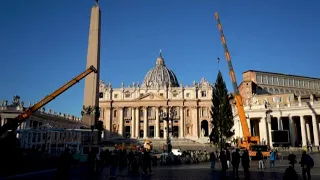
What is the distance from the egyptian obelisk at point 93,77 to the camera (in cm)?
2267

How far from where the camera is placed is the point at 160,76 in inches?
3570

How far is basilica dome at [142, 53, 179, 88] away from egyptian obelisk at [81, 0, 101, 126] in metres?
62.2

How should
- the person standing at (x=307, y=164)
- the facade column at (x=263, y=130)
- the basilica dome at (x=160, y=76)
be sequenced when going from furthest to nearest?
the basilica dome at (x=160, y=76) → the facade column at (x=263, y=130) → the person standing at (x=307, y=164)

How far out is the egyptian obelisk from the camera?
22.7 meters

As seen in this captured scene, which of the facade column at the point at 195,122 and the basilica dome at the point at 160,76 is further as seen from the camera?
the basilica dome at the point at 160,76

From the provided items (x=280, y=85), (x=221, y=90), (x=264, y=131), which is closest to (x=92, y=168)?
(x=221, y=90)

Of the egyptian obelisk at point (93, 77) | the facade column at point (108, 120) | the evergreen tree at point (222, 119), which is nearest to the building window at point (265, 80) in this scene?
the evergreen tree at point (222, 119)

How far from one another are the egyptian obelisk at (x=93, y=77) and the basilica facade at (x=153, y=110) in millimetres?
48071

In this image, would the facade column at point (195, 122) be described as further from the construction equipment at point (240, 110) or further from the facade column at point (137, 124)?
the construction equipment at point (240, 110)

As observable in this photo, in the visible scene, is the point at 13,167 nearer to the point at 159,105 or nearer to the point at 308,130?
the point at 308,130

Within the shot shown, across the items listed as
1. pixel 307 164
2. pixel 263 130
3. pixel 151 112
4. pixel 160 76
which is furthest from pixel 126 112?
pixel 307 164

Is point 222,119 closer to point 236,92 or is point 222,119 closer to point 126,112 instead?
point 236,92

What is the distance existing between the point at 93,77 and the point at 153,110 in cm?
5111

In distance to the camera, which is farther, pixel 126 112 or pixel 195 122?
pixel 126 112
